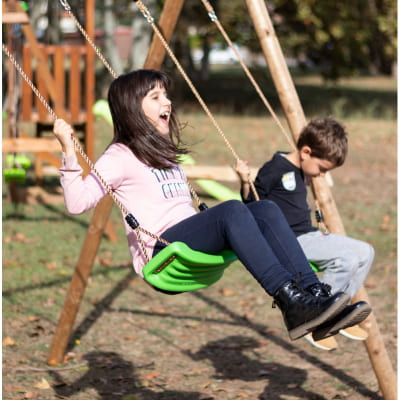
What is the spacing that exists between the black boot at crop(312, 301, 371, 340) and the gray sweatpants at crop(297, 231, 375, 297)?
891 millimetres

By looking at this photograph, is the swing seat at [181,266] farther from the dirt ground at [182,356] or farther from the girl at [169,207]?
the dirt ground at [182,356]

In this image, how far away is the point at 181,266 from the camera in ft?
11.3

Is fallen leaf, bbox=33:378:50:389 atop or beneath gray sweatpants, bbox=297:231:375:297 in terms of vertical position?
beneath

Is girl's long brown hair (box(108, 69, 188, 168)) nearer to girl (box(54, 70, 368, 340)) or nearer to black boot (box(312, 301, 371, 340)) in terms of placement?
girl (box(54, 70, 368, 340))

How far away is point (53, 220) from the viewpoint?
971cm

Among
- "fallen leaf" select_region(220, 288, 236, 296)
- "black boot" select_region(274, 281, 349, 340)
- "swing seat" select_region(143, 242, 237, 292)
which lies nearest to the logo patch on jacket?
"swing seat" select_region(143, 242, 237, 292)

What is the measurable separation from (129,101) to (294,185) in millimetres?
1141

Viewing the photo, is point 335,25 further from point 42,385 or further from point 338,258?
point 338,258

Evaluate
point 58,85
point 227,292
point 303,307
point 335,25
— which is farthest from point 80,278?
point 335,25

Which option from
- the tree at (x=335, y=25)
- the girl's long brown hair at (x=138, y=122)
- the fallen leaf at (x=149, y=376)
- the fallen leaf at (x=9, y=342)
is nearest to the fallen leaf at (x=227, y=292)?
the fallen leaf at (x=149, y=376)

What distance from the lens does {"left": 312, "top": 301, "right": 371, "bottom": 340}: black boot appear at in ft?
10.6

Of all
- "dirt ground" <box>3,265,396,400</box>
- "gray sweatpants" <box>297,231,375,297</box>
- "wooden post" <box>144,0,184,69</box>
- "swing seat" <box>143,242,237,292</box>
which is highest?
"wooden post" <box>144,0,184,69</box>

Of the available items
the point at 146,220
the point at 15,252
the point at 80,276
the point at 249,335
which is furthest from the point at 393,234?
the point at 146,220

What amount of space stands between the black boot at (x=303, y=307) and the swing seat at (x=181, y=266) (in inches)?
13.5
